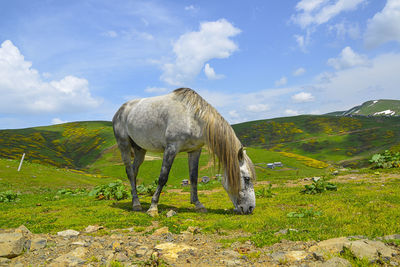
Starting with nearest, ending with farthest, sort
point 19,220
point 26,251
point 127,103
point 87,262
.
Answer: point 87,262 < point 26,251 < point 19,220 < point 127,103

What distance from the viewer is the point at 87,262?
5008 mm

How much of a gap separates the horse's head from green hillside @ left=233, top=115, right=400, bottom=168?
91.9 meters

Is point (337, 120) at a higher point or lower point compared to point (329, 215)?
higher

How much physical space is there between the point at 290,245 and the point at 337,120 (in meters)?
175

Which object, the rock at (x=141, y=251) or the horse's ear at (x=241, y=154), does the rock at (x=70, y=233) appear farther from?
the horse's ear at (x=241, y=154)

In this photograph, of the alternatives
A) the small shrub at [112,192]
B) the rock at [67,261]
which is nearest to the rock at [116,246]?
the rock at [67,261]

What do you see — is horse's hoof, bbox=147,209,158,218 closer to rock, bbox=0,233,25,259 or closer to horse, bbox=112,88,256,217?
horse, bbox=112,88,256,217

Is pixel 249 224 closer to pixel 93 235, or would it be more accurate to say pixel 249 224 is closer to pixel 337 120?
pixel 93 235

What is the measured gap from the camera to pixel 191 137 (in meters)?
9.41

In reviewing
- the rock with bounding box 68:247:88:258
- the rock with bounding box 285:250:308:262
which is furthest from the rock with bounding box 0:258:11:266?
the rock with bounding box 285:250:308:262

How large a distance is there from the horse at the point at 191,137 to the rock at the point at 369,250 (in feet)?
14.4

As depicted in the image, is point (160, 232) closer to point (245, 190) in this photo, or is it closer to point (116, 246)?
point (116, 246)

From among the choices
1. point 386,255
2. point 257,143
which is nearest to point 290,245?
point 386,255

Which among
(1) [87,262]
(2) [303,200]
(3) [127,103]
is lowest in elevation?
(2) [303,200]
